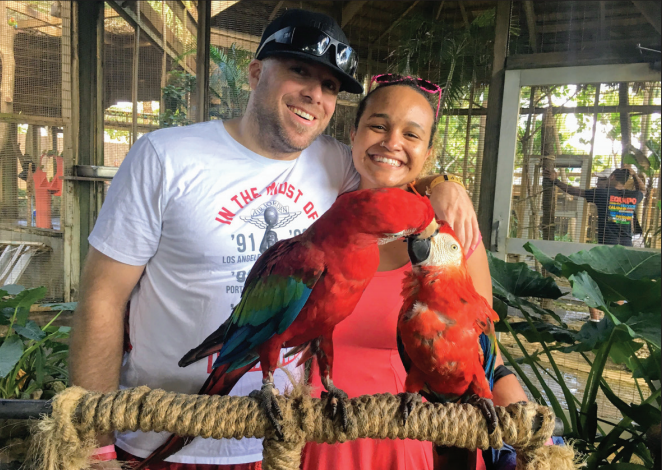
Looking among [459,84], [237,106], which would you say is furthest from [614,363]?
[237,106]

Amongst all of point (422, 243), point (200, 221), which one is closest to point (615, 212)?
point (422, 243)

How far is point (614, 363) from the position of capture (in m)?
1.04

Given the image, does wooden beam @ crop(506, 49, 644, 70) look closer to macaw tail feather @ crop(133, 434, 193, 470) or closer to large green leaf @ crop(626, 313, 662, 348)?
large green leaf @ crop(626, 313, 662, 348)

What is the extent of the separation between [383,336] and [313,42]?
A: 551mm

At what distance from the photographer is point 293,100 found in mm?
731

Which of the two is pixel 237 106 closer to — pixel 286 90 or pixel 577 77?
pixel 286 90

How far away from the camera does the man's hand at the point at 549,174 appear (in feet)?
3.03

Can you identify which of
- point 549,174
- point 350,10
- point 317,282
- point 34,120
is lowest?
point 317,282

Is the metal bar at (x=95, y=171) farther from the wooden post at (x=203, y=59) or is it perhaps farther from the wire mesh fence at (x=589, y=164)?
the wire mesh fence at (x=589, y=164)

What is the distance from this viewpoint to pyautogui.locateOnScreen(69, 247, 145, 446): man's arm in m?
0.75

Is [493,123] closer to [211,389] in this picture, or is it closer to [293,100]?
[293,100]

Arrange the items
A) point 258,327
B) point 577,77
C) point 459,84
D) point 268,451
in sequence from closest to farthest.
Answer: point 268,451
point 258,327
point 577,77
point 459,84

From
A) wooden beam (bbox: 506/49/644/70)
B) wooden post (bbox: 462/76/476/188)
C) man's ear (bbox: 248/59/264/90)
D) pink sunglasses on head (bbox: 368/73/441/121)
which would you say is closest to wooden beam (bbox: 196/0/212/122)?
man's ear (bbox: 248/59/264/90)

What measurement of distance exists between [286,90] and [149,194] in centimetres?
34
